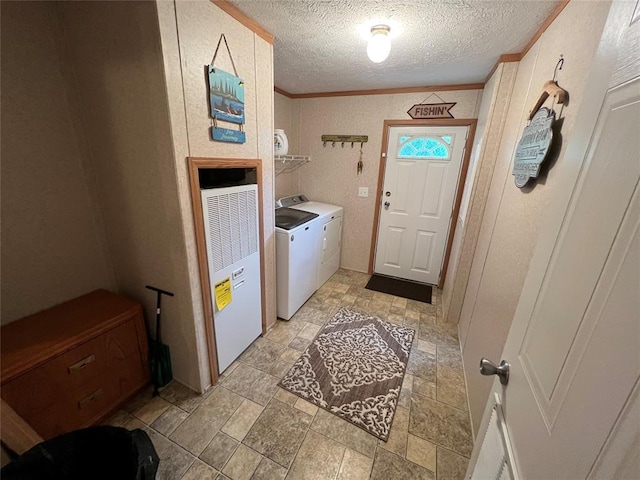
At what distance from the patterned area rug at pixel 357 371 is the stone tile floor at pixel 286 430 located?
6cm

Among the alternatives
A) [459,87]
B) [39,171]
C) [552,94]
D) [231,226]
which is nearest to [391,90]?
[459,87]

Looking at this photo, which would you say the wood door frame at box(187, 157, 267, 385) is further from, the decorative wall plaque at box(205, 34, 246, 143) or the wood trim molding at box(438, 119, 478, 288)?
the wood trim molding at box(438, 119, 478, 288)

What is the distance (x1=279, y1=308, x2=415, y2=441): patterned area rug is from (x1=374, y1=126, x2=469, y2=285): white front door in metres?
1.08

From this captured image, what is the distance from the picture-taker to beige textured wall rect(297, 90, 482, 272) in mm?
2801

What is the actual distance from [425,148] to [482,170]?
909mm

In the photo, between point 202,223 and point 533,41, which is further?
point 533,41

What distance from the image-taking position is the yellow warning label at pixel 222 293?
5.24 feet

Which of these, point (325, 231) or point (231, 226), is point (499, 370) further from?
point (325, 231)

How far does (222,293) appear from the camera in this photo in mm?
1642

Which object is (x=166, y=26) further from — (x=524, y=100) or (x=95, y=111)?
(x=524, y=100)

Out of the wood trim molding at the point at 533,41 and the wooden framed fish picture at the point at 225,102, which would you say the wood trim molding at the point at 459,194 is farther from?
the wooden framed fish picture at the point at 225,102

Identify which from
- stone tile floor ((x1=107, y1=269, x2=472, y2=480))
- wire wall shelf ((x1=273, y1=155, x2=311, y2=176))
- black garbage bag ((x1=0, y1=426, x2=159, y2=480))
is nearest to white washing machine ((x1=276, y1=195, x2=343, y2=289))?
wire wall shelf ((x1=273, y1=155, x2=311, y2=176))

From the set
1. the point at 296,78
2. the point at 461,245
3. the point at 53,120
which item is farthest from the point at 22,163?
the point at 461,245

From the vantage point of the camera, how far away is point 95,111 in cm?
135
